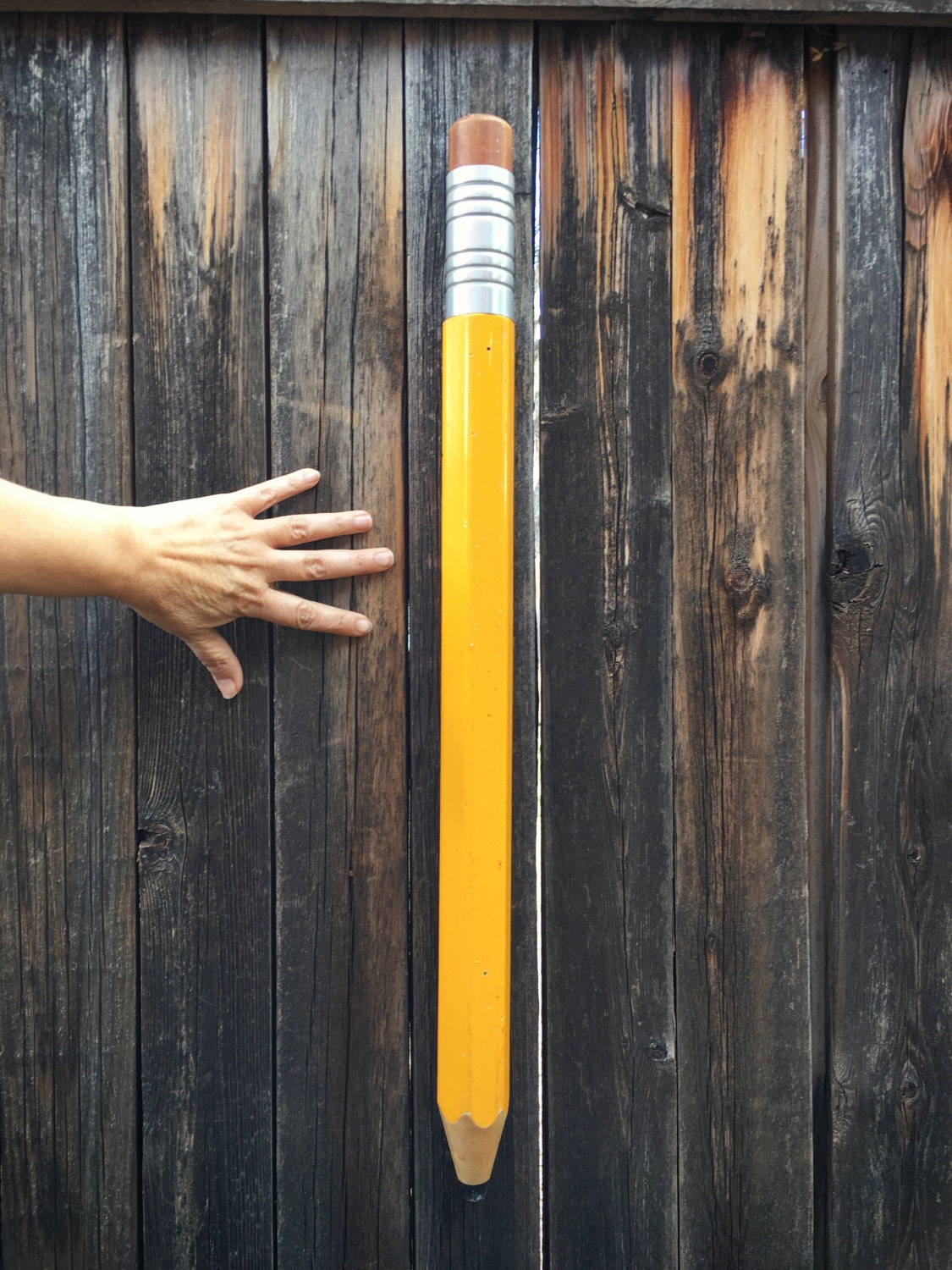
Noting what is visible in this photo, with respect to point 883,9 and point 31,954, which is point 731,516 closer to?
point 883,9

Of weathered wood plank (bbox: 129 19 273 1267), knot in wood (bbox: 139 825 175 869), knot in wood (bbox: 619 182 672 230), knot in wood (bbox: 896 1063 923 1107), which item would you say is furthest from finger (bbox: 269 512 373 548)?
knot in wood (bbox: 896 1063 923 1107)

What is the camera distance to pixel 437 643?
90 centimetres

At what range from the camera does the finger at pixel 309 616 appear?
821 mm

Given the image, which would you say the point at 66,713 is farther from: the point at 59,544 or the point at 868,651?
the point at 868,651

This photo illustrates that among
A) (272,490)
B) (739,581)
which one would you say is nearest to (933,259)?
(739,581)

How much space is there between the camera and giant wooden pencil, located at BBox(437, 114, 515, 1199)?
29.4 inches

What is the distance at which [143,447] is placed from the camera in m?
0.89

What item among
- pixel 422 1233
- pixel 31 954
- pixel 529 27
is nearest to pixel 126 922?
pixel 31 954

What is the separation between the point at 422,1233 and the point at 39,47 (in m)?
1.55

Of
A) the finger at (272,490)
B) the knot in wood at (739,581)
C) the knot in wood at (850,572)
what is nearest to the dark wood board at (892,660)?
the knot in wood at (850,572)

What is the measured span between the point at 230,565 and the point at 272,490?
0.10 meters

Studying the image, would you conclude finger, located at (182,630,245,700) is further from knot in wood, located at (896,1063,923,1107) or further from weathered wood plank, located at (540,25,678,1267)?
knot in wood, located at (896,1063,923,1107)

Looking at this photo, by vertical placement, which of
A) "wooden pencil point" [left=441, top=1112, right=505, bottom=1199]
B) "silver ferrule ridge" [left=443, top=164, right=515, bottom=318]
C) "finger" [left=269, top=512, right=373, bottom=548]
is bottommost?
"wooden pencil point" [left=441, top=1112, right=505, bottom=1199]

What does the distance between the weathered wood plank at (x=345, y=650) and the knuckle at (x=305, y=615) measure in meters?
0.05
